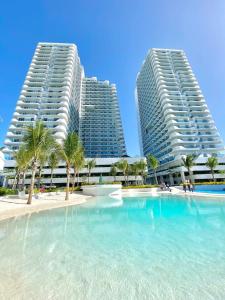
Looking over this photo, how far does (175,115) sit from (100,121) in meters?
44.2

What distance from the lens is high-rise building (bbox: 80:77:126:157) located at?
306 ft

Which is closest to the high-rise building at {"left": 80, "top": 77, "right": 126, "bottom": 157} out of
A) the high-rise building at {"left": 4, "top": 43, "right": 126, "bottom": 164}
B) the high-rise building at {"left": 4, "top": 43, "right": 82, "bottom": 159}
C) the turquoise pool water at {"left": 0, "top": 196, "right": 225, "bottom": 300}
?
the high-rise building at {"left": 4, "top": 43, "right": 126, "bottom": 164}

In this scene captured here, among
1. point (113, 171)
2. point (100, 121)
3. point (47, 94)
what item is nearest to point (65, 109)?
point (47, 94)

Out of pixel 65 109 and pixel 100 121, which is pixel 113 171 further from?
pixel 100 121

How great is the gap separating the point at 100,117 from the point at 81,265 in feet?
325

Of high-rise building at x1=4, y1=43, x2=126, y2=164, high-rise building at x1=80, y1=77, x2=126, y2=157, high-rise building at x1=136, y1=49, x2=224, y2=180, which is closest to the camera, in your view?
high-rise building at x1=4, y1=43, x2=126, y2=164

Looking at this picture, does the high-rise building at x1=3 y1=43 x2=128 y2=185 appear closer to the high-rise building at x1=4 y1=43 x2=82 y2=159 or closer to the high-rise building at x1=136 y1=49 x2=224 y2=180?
the high-rise building at x1=4 y1=43 x2=82 y2=159

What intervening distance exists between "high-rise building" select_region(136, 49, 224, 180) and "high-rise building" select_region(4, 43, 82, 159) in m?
43.6

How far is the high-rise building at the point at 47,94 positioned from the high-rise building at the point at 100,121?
57.0 ft

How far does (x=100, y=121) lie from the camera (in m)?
100

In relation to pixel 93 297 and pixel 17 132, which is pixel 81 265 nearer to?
pixel 93 297

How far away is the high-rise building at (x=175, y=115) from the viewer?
2670 inches

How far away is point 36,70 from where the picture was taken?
74.6 m

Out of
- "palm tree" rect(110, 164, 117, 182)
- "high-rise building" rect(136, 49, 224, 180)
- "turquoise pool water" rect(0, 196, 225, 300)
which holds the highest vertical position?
"high-rise building" rect(136, 49, 224, 180)
